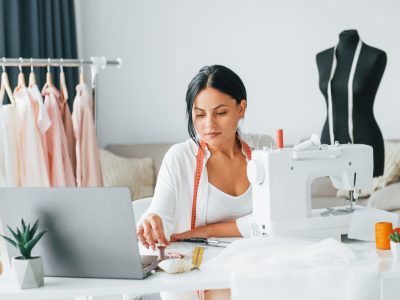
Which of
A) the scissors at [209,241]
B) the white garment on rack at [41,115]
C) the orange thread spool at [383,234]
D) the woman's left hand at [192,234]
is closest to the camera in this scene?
the orange thread spool at [383,234]

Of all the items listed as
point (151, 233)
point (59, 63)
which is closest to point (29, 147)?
point (59, 63)

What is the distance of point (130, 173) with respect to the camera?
185 inches

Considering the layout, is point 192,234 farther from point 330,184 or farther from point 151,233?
point 330,184

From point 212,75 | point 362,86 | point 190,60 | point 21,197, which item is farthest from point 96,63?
point 190,60

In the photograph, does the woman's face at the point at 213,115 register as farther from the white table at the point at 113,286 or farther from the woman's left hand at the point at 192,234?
the white table at the point at 113,286

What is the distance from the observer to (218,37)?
515 cm

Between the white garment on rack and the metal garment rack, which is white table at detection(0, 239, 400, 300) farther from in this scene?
the white garment on rack

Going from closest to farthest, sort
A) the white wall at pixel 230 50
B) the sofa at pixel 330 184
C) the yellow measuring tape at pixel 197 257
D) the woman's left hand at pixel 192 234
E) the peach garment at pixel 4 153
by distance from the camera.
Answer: the yellow measuring tape at pixel 197 257 → the woman's left hand at pixel 192 234 → the peach garment at pixel 4 153 → the sofa at pixel 330 184 → the white wall at pixel 230 50

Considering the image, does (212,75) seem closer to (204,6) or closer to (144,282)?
(144,282)

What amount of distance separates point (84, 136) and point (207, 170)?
1268mm

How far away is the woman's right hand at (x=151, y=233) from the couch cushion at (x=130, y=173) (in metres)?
2.78

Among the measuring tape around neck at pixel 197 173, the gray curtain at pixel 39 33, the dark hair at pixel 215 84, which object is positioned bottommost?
the measuring tape around neck at pixel 197 173

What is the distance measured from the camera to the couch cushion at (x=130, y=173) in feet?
15.2

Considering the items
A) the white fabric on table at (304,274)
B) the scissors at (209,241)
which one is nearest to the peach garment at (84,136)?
the scissors at (209,241)
